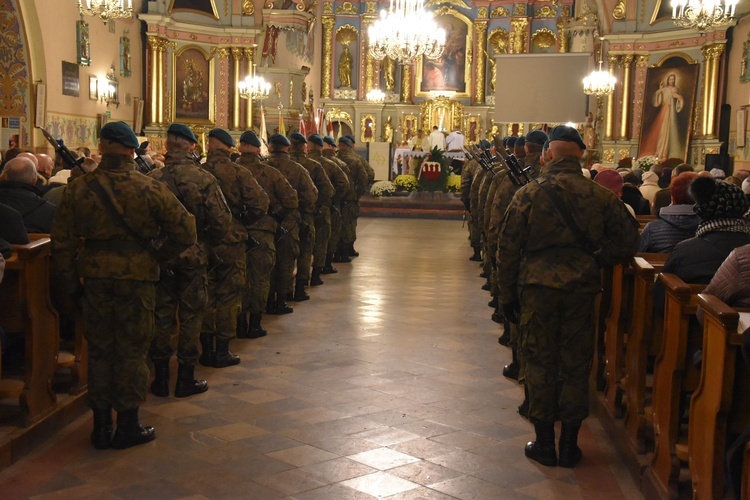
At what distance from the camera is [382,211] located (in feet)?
69.3

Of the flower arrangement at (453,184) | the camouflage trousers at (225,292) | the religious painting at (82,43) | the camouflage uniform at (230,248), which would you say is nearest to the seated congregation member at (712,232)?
the camouflage uniform at (230,248)

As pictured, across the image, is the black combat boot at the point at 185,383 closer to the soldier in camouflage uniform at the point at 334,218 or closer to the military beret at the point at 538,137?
the military beret at the point at 538,137

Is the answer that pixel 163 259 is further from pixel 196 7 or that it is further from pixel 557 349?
pixel 196 7

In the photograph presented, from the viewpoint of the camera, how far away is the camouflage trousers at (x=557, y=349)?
15.1ft

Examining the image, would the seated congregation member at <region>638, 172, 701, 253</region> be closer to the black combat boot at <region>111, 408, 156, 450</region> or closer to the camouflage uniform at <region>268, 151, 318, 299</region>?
the black combat boot at <region>111, 408, 156, 450</region>

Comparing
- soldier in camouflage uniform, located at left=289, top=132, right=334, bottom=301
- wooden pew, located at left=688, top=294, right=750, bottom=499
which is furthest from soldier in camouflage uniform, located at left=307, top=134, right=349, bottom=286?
wooden pew, located at left=688, top=294, right=750, bottom=499

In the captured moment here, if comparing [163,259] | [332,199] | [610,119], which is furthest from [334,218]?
[610,119]

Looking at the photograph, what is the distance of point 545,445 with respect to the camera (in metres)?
4.69

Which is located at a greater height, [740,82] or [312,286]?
[740,82]

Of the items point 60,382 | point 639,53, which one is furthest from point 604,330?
point 639,53

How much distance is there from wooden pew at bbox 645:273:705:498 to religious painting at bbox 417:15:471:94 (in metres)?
27.8

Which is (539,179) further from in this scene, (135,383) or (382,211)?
(382,211)

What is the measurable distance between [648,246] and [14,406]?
13.6 ft

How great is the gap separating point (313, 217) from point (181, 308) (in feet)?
15.2
